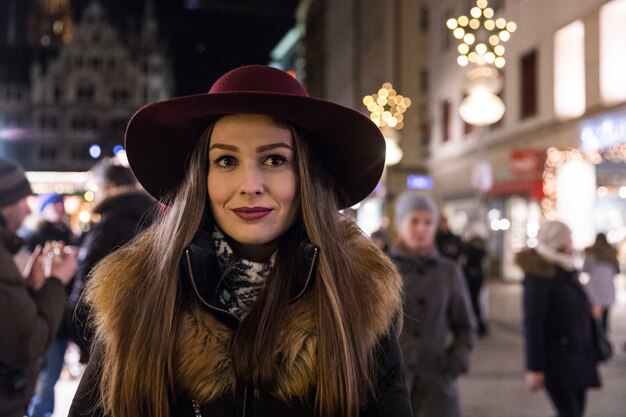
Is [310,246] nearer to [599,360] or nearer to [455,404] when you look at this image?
[455,404]

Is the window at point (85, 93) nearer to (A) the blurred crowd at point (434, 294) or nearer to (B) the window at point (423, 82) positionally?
(B) the window at point (423, 82)

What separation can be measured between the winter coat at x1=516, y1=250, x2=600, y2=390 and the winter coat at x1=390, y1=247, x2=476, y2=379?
69cm

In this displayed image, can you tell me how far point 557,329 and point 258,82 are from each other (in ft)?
13.7

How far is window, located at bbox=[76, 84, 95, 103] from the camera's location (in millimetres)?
82812

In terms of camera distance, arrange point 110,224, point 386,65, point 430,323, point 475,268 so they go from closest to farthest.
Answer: point 430,323 → point 110,224 → point 475,268 → point 386,65

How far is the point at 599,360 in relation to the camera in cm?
543

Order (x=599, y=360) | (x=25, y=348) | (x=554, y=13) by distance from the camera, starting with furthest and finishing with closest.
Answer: (x=554, y=13), (x=599, y=360), (x=25, y=348)

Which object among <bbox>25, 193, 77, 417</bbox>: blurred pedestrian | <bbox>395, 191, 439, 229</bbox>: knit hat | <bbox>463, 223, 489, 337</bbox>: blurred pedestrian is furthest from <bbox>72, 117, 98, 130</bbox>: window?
<bbox>395, 191, 439, 229</bbox>: knit hat

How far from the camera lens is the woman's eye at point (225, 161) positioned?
6.47ft

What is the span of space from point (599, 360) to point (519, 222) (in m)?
17.8

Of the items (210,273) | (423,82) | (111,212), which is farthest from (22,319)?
(423,82)

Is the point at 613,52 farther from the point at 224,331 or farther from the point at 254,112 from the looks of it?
the point at 224,331

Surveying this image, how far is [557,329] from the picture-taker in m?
5.38

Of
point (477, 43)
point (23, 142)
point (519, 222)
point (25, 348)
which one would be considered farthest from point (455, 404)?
point (23, 142)
